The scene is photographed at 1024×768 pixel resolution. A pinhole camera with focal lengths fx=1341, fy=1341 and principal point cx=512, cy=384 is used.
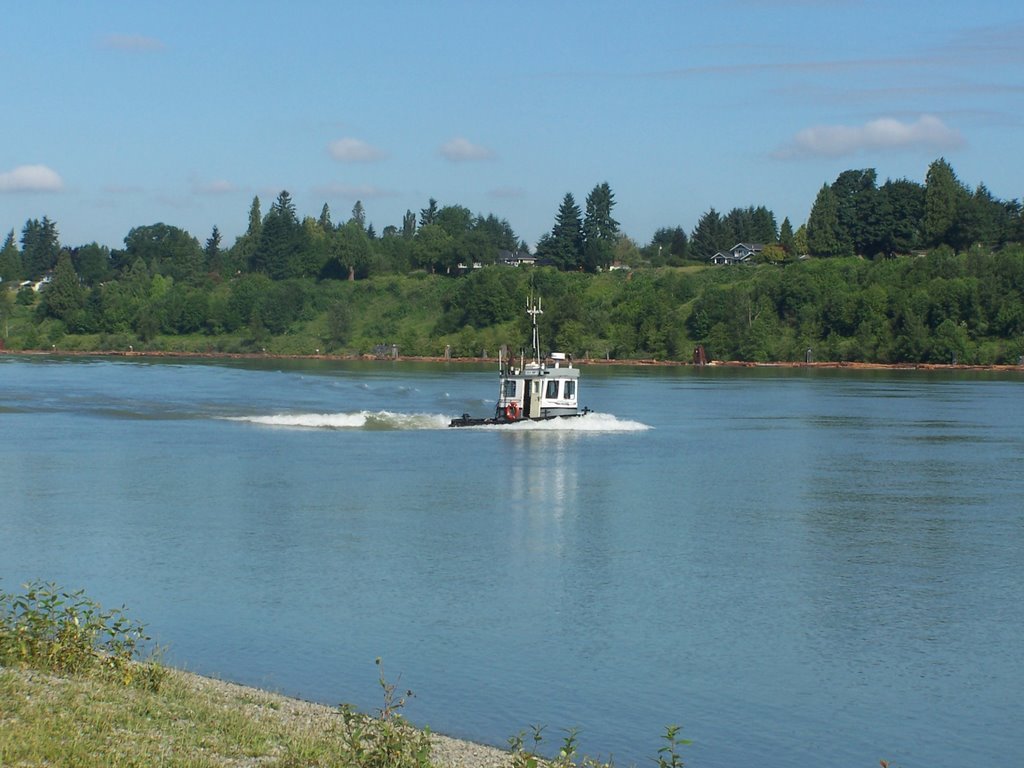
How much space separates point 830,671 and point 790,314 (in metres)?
136

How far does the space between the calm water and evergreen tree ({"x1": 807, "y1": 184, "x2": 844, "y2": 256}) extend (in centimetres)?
11483

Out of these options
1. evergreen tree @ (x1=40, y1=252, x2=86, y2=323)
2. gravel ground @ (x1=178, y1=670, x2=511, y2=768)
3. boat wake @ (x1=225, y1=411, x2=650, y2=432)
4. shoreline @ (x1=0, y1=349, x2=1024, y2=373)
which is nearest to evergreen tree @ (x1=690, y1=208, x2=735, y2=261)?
shoreline @ (x1=0, y1=349, x2=1024, y2=373)

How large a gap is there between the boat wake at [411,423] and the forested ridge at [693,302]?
280ft

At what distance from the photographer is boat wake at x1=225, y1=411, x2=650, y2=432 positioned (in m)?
60.4

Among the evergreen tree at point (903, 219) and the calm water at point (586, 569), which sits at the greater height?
the evergreen tree at point (903, 219)

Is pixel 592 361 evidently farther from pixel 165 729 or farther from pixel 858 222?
pixel 165 729

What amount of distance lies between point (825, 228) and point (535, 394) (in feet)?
400

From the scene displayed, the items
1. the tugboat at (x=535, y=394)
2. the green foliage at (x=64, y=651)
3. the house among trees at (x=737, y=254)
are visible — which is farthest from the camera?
the house among trees at (x=737, y=254)

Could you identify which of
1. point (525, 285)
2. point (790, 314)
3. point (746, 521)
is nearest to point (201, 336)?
point (525, 285)

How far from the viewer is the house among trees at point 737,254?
192875 millimetres

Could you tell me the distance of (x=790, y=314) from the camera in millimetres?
153375

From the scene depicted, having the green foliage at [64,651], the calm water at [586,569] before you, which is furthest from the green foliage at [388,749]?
the calm water at [586,569]

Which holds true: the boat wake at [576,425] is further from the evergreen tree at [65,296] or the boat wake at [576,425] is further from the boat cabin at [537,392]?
the evergreen tree at [65,296]

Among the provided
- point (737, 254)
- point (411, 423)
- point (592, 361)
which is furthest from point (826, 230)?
point (411, 423)
